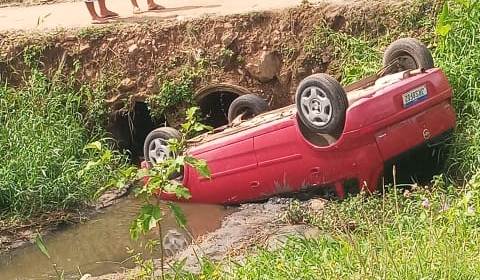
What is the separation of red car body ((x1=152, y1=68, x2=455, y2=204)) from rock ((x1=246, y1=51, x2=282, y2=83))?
1861mm

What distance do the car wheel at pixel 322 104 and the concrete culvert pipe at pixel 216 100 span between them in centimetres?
278

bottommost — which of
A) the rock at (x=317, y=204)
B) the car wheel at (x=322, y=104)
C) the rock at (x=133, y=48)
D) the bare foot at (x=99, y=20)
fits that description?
the rock at (x=317, y=204)

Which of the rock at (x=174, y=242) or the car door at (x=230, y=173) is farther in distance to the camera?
the car door at (x=230, y=173)

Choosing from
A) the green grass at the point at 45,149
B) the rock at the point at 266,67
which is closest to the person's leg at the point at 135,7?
the green grass at the point at 45,149

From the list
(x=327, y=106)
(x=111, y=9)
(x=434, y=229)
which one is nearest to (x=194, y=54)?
(x=111, y=9)

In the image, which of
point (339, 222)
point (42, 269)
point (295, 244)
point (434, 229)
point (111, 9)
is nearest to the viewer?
point (434, 229)

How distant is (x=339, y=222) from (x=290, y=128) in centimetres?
143

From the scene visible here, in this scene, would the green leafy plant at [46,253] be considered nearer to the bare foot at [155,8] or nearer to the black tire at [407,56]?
the black tire at [407,56]

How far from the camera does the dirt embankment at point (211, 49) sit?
10.1 m

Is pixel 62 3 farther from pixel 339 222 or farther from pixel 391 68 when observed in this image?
pixel 339 222

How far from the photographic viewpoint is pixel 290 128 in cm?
803

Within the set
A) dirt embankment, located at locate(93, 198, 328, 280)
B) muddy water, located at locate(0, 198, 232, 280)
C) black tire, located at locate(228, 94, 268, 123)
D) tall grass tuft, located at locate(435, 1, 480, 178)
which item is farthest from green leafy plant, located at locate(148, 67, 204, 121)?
tall grass tuft, located at locate(435, 1, 480, 178)

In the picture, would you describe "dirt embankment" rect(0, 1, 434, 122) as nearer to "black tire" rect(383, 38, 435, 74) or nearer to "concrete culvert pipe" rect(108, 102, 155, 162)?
"concrete culvert pipe" rect(108, 102, 155, 162)

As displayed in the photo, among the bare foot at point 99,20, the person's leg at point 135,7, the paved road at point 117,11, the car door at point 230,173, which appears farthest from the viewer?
the person's leg at point 135,7
